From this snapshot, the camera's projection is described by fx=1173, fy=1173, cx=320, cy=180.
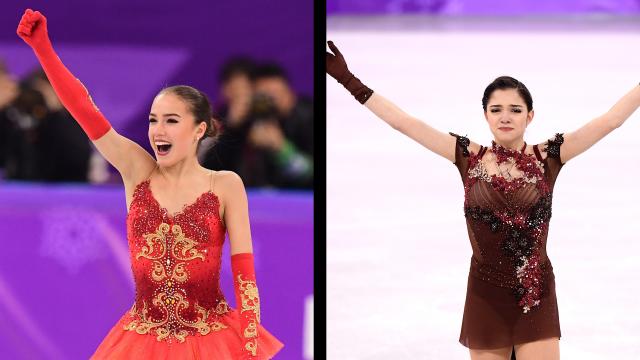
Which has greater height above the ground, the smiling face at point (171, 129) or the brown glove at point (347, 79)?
the brown glove at point (347, 79)

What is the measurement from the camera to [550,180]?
5.17 m

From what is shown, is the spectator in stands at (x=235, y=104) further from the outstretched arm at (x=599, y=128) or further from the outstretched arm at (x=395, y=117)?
the outstretched arm at (x=599, y=128)

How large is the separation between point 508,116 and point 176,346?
174 cm

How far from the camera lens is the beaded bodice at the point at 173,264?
4.76 m

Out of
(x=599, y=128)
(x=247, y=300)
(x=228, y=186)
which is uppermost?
(x=599, y=128)

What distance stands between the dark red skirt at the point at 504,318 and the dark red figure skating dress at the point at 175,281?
105cm

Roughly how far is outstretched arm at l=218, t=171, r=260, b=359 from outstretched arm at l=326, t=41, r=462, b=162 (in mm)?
769

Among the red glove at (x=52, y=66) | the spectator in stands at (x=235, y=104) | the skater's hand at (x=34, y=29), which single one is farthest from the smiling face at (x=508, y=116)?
the skater's hand at (x=34, y=29)

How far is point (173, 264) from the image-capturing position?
476cm

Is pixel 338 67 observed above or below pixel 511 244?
above

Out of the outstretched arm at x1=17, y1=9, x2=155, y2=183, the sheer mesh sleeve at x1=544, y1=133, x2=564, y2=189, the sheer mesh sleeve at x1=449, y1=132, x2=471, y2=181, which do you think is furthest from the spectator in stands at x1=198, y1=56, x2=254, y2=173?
the sheer mesh sleeve at x1=544, y1=133, x2=564, y2=189

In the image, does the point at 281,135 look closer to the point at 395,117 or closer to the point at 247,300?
the point at 395,117

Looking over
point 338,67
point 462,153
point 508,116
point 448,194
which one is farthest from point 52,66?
point 448,194

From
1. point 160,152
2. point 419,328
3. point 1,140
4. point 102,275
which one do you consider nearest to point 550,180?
point 419,328
